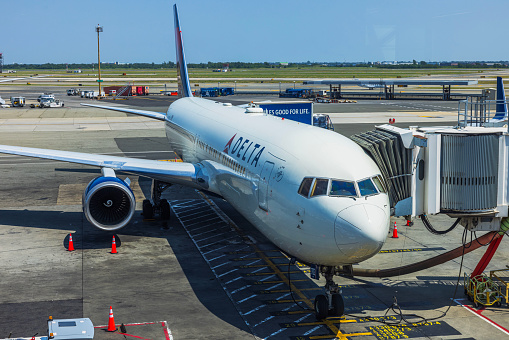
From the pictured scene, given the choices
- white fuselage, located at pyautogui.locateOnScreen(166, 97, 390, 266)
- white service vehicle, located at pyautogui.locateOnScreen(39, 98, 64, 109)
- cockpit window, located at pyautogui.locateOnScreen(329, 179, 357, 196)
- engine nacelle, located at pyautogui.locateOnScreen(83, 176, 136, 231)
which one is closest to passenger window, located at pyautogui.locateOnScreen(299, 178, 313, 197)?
white fuselage, located at pyautogui.locateOnScreen(166, 97, 390, 266)

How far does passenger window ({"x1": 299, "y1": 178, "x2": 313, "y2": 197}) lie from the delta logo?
312cm

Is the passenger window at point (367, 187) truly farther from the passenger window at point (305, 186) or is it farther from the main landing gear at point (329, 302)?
the main landing gear at point (329, 302)

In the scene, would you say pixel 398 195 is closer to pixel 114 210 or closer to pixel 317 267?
pixel 317 267

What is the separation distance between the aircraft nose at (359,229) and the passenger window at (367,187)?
16.7 inches

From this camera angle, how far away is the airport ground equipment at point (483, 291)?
17109 millimetres

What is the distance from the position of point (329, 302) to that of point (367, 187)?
3510mm

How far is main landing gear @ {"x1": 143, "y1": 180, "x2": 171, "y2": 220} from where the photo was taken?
2694 cm

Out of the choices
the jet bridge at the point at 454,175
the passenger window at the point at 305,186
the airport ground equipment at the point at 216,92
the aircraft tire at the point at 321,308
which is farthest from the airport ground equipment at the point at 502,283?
the airport ground equipment at the point at 216,92

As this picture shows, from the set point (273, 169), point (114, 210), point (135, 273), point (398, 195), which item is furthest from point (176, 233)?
point (398, 195)

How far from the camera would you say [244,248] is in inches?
892

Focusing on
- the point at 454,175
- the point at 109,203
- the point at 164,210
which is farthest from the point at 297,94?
the point at 454,175

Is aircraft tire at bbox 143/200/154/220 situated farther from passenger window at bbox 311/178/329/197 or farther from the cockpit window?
the cockpit window

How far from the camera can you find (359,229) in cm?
1359

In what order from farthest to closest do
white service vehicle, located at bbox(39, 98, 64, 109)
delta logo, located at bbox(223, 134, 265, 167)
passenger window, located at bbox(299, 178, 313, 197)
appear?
white service vehicle, located at bbox(39, 98, 64, 109), delta logo, located at bbox(223, 134, 265, 167), passenger window, located at bbox(299, 178, 313, 197)
